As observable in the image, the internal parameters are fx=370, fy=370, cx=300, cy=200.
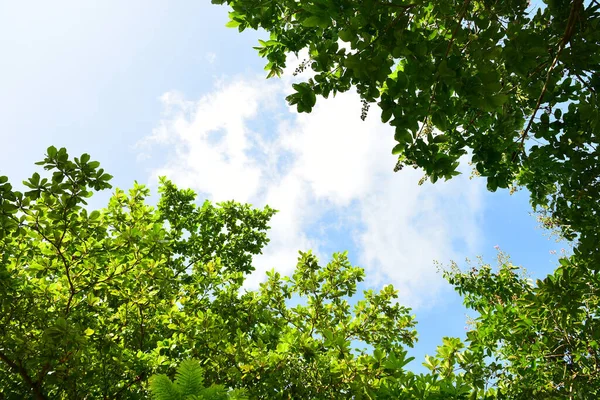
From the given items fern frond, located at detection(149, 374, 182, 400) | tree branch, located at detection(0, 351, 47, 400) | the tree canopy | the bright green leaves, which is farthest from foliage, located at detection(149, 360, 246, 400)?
tree branch, located at detection(0, 351, 47, 400)

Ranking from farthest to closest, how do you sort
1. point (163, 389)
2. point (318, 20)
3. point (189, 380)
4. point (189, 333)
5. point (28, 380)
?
point (189, 333), point (28, 380), point (318, 20), point (189, 380), point (163, 389)

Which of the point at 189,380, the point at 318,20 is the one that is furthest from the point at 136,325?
the point at 318,20

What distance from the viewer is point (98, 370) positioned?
5.76m

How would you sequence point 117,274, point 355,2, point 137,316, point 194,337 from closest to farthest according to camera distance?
point 355,2 → point 117,274 → point 194,337 → point 137,316

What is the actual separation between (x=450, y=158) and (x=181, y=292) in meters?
7.46

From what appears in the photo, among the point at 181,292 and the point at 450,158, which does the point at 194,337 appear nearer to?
the point at 181,292

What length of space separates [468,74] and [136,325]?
22.6ft

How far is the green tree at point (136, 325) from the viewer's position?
15.2 ft

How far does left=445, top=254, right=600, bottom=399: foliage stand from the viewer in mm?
4544

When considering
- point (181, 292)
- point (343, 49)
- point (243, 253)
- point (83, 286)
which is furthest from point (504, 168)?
point (243, 253)

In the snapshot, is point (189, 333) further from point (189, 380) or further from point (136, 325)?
point (189, 380)

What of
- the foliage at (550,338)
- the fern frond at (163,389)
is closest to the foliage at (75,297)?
the fern frond at (163,389)

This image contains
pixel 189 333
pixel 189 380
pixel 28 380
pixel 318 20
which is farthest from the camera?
pixel 189 333

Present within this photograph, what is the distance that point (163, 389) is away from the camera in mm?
2525
